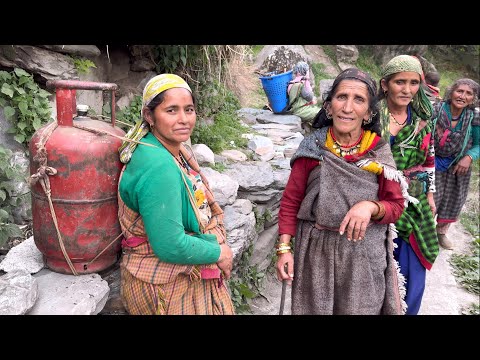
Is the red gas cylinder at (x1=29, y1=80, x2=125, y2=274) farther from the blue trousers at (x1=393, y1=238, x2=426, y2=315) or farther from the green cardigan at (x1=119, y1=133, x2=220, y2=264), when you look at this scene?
the blue trousers at (x1=393, y1=238, x2=426, y2=315)

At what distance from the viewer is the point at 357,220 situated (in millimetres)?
2025

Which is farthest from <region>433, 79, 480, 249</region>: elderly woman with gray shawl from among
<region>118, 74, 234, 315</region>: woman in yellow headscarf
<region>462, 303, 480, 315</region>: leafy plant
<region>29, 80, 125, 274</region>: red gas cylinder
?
<region>29, 80, 125, 274</region>: red gas cylinder

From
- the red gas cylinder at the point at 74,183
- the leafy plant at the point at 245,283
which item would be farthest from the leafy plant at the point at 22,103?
the leafy plant at the point at 245,283

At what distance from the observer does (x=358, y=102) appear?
209 centimetres

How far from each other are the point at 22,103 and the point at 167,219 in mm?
2140

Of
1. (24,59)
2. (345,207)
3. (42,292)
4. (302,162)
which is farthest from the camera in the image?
(24,59)

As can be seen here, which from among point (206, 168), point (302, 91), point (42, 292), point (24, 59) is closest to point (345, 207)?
point (42, 292)

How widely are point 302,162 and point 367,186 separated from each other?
1.26 feet

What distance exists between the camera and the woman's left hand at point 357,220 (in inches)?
79.7

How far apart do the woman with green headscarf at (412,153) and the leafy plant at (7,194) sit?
2.46 m

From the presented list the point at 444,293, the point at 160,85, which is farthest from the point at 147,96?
the point at 444,293

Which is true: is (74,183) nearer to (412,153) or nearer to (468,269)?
(412,153)

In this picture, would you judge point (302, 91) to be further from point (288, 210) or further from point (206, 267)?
point (206, 267)

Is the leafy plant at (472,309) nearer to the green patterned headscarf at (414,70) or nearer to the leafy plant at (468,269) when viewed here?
the leafy plant at (468,269)
